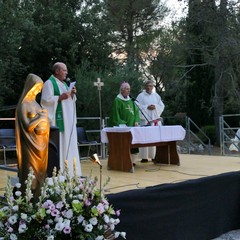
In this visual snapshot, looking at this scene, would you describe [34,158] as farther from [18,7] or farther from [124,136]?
[18,7]

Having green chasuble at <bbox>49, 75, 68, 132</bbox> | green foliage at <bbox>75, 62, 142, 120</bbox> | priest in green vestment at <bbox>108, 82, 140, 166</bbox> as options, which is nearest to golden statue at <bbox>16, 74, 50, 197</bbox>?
green chasuble at <bbox>49, 75, 68, 132</bbox>

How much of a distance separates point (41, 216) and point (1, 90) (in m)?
10.4

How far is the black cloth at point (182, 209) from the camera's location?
345 centimetres

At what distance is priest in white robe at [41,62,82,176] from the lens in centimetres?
493

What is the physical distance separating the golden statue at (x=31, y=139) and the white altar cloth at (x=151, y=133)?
8.87 ft

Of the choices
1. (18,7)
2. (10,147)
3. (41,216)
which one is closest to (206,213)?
(41,216)

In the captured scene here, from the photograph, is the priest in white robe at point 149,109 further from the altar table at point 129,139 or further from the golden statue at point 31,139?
the golden statue at point 31,139

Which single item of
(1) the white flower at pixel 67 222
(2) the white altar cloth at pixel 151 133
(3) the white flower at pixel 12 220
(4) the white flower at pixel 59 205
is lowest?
(1) the white flower at pixel 67 222

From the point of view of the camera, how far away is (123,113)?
6477 millimetres

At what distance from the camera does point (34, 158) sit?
9.67 feet

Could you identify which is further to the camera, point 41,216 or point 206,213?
point 206,213

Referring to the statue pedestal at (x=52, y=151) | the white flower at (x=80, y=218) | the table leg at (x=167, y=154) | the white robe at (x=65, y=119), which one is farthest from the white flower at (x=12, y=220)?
the table leg at (x=167, y=154)

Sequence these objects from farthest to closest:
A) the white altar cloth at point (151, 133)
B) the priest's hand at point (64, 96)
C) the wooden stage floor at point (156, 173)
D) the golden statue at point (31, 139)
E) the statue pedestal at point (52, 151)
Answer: the white altar cloth at point (151, 133) → the priest's hand at point (64, 96) → the wooden stage floor at point (156, 173) → the statue pedestal at point (52, 151) → the golden statue at point (31, 139)

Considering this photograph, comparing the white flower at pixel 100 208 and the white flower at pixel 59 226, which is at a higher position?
the white flower at pixel 100 208
